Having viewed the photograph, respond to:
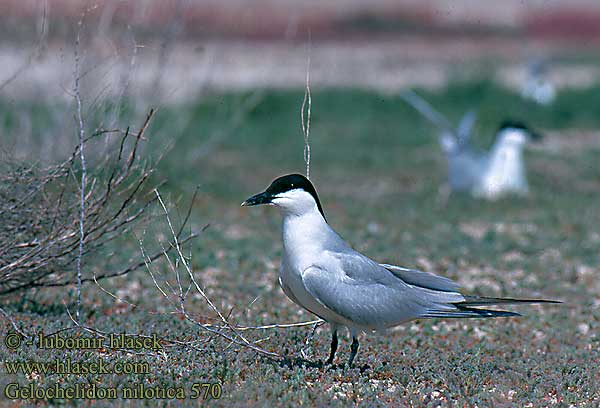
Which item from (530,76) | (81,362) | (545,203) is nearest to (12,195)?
(81,362)

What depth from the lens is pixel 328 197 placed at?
492 inches

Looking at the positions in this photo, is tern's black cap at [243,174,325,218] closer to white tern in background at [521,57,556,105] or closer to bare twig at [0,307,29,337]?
bare twig at [0,307,29,337]

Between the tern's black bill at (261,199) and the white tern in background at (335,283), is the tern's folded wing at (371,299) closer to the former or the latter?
the white tern in background at (335,283)

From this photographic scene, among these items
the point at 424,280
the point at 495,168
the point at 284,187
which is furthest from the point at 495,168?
the point at 284,187

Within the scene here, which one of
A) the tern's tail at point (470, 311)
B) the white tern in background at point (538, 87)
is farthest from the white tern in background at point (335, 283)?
the white tern in background at point (538, 87)

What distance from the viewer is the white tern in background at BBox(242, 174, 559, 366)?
5.11m

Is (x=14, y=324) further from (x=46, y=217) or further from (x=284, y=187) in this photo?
(x=284, y=187)

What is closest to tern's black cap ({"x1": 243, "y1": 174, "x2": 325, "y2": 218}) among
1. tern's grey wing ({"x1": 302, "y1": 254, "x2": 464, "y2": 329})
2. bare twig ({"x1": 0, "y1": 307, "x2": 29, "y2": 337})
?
tern's grey wing ({"x1": 302, "y1": 254, "x2": 464, "y2": 329})

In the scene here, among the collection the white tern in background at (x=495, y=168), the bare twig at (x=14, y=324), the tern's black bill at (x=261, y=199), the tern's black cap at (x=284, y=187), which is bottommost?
the bare twig at (x=14, y=324)

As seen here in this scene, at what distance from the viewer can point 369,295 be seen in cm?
523

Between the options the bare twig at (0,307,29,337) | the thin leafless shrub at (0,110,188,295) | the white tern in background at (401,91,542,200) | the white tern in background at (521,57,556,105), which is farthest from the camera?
the white tern in background at (521,57,556,105)

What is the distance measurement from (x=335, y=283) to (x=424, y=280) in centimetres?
68

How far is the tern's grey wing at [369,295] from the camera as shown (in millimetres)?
5070

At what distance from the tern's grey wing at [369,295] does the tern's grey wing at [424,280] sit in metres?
0.04
